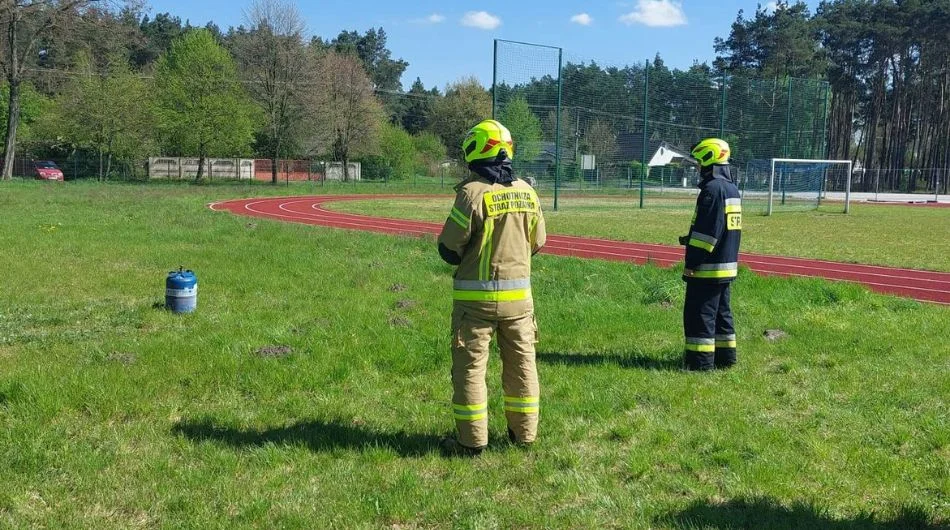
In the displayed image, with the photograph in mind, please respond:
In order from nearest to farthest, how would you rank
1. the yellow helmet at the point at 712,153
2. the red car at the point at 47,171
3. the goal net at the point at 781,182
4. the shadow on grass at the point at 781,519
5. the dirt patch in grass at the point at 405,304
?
the shadow on grass at the point at 781,519, the yellow helmet at the point at 712,153, the dirt patch in grass at the point at 405,304, the goal net at the point at 781,182, the red car at the point at 47,171

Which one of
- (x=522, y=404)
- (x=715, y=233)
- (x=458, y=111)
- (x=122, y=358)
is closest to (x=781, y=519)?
(x=522, y=404)

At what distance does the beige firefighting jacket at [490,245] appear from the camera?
14.4 ft

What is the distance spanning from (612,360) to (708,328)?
2.90ft

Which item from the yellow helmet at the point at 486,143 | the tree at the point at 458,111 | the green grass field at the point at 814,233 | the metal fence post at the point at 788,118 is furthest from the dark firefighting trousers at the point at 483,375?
the tree at the point at 458,111

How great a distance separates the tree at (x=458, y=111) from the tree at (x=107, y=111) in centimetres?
3540

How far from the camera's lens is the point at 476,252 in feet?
14.6

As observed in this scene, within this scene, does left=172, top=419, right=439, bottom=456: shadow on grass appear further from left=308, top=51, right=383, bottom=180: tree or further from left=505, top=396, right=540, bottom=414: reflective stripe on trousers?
left=308, top=51, right=383, bottom=180: tree

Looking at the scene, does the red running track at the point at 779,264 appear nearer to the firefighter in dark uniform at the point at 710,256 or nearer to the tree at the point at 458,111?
the firefighter in dark uniform at the point at 710,256

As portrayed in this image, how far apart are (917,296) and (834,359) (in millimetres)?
4801

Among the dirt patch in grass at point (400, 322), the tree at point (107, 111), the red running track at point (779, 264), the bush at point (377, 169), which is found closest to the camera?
the dirt patch in grass at point (400, 322)

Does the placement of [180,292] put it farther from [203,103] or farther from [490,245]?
[203,103]

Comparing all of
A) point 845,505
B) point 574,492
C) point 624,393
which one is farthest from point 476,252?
point 845,505

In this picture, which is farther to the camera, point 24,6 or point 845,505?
point 24,6

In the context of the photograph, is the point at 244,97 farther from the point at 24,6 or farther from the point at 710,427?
the point at 710,427
